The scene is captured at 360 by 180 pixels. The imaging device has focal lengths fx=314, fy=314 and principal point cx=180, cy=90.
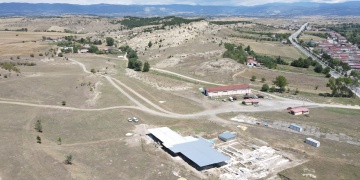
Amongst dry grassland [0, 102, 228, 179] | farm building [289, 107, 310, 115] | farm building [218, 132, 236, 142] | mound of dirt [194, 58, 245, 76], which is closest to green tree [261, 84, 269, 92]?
farm building [289, 107, 310, 115]

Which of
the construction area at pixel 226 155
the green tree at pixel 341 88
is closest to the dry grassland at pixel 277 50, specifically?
the green tree at pixel 341 88

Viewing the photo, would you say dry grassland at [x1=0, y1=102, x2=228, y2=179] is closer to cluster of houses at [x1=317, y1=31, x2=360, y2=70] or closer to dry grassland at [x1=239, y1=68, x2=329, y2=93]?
dry grassland at [x1=239, y1=68, x2=329, y2=93]

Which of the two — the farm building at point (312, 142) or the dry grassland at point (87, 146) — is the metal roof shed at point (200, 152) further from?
the farm building at point (312, 142)

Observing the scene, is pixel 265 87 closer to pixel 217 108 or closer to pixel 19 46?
pixel 217 108

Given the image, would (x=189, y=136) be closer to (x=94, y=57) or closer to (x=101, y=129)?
(x=101, y=129)

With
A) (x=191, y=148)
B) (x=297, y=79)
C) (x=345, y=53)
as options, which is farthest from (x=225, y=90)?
(x=345, y=53)

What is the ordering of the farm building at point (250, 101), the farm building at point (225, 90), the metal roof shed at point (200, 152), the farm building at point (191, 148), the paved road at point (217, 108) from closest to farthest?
1. the metal roof shed at point (200, 152)
2. the farm building at point (191, 148)
3. the paved road at point (217, 108)
4. the farm building at point (250, 101)
5. the farm building at point (225, 90)
